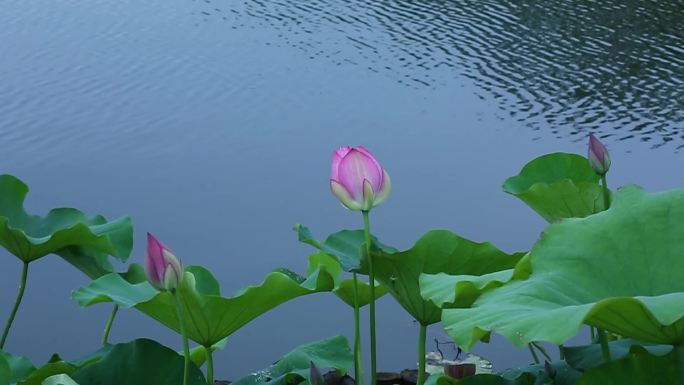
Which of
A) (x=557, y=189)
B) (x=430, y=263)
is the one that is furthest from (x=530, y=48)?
(x=430, y=263)

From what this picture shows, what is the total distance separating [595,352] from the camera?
1008mm

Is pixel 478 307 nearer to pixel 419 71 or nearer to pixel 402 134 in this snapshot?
pixel 402 134

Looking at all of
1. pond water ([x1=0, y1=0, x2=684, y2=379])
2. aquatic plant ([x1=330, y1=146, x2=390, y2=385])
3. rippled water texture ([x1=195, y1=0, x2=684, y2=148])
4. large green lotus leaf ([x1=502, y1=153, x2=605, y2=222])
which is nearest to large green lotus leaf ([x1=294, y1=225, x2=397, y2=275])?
aquatic plant ([x1=330, y1=146, x2=390, y2=385])

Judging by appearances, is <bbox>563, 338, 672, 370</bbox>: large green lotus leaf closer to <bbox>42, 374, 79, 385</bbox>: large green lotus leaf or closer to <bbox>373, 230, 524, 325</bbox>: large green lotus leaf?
<bbox>373, 230, 524, 325</bbox>: large green lotus leaf

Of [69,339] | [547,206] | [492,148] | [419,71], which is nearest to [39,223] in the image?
[69,339]

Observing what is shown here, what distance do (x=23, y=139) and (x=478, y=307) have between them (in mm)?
2194

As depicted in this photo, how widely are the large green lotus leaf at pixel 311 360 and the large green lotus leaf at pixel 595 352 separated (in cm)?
29

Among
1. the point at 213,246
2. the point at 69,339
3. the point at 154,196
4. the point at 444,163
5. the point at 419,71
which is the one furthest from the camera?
the point at 419,71

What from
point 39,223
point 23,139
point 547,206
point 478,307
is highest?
point 478,307

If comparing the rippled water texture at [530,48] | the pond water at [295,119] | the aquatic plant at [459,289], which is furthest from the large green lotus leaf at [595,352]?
the rippled water texture at [530,48]

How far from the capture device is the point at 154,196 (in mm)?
2424

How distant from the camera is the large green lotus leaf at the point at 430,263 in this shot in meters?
1.09

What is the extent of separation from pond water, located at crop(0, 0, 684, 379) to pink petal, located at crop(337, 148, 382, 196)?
809 millimetres

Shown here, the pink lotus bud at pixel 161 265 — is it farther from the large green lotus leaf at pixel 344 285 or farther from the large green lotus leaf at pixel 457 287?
the large green lotus leaf at pixel 344 285
